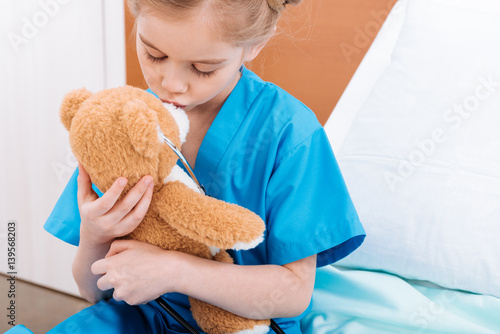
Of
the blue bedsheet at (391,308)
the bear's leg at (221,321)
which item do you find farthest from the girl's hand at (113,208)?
the blue bedsheet at (391,308)

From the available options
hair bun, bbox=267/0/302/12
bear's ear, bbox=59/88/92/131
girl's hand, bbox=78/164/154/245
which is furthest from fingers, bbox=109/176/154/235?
hair bun, bbox=267/0/302/12

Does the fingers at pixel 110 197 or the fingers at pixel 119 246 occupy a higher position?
the fingers at pixel 110 197

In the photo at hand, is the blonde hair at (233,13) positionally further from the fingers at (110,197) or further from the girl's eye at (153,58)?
the fingers at (110,197)

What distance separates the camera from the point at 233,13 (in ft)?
2.20

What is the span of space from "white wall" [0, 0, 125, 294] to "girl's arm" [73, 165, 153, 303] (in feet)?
3.28

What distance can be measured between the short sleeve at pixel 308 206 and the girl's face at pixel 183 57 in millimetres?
165

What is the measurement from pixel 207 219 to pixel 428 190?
547mm

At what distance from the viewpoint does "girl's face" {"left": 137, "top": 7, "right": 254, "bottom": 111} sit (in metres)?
0.64

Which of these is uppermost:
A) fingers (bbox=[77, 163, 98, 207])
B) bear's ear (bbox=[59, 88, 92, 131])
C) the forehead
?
the forehead

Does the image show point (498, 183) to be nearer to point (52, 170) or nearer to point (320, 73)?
point (320, 73)

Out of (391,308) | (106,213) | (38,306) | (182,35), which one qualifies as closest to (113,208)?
(106,213)

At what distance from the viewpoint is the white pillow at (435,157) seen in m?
0.92

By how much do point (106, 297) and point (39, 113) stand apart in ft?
3.31

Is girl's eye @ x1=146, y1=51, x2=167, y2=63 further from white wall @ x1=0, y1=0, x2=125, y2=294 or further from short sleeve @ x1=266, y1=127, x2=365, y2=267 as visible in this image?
white wall @ x1=0, y1=0, x2=125, y2=294
